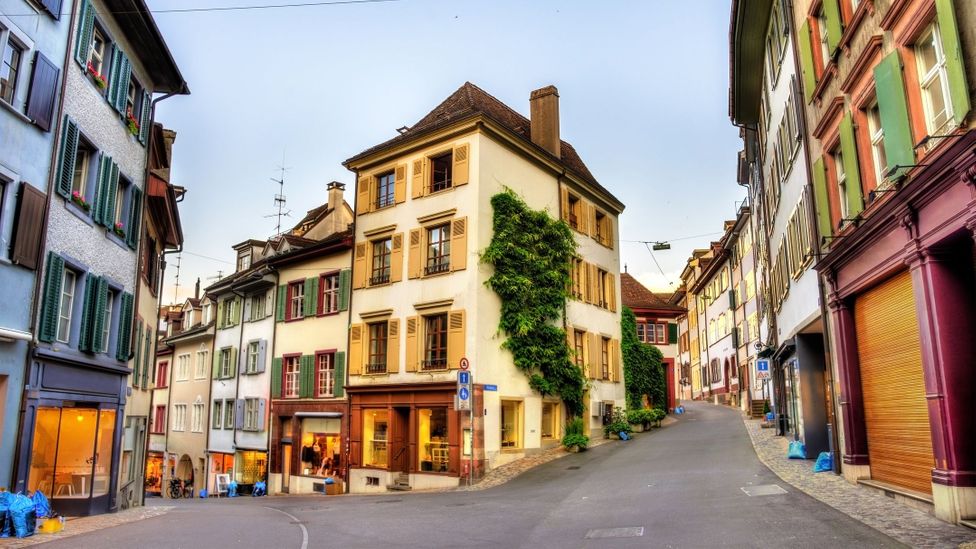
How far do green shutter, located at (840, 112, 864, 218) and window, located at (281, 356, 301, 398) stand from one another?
23450 millimetres

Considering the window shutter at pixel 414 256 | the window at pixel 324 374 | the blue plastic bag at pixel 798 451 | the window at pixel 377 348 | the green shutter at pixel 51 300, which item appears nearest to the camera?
the green shutter at pixel 51 300

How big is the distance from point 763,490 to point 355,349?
17344 millimetres

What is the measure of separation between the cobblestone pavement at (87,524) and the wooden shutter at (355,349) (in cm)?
959

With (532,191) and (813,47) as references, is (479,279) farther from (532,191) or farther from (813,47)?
(813,47)

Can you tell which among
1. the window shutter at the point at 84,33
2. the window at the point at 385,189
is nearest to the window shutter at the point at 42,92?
the window shutter at the point at 84,33

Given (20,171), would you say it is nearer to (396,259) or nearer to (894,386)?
(396,259)

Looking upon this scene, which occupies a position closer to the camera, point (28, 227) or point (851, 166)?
point (851, 166)

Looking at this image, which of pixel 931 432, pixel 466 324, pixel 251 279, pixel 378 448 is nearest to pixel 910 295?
pixel 931 432

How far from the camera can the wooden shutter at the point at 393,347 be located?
2567 cm

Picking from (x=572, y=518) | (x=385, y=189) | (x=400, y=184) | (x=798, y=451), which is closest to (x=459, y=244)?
(x=400, y=184)

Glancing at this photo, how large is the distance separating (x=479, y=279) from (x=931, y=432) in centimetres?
1565

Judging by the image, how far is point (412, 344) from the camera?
25.2m

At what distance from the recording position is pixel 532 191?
90.2ft

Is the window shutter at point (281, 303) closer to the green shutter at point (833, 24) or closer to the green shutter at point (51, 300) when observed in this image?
the green shutter at point (51, 300)
